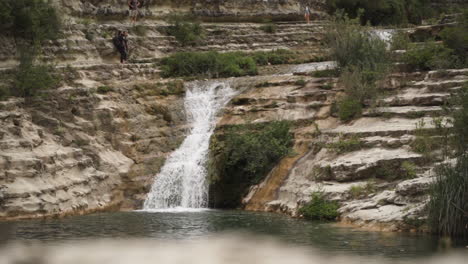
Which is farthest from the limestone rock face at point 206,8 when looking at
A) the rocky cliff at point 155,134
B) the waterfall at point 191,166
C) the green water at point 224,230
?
the green water at point 224,230

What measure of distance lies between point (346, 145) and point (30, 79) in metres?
10.9

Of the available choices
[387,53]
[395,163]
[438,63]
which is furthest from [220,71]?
[395,163]

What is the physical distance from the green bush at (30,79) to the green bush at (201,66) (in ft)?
20.3

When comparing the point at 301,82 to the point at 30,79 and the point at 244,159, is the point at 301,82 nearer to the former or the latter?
the point at 244,159

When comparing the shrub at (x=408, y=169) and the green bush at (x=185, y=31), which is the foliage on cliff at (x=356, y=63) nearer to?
the shrub at (x=408, y=169)

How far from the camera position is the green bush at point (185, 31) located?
36.8 m

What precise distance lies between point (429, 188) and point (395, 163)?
2.98 m

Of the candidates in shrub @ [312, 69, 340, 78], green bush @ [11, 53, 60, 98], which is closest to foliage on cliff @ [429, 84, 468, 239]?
shrub @ [312, 69, 340, 78]

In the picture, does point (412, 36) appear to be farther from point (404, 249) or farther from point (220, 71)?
point (404, 249)

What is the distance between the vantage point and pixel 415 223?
19.5 metres

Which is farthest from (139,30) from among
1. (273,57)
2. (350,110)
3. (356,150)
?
(356,150)

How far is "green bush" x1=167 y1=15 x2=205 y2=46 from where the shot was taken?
3684cm

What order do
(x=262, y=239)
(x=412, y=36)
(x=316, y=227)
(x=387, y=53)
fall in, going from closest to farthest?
(x=262, y=239) < (x=316, y=227) < (x=387, y=53) < (x=412, y=36)

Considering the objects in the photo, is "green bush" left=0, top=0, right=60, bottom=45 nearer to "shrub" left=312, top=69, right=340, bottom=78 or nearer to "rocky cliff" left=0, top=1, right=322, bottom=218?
"rocky cliff" left=0, top=1, right=322, bottom=218
